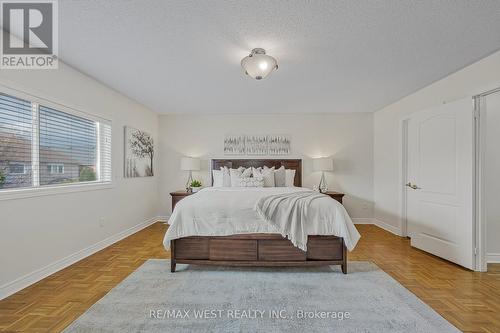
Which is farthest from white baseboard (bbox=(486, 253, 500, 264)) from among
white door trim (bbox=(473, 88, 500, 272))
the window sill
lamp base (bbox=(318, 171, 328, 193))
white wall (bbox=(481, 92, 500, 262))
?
the window sill

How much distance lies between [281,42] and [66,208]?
122 inches

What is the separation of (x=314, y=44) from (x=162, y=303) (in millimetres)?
2811

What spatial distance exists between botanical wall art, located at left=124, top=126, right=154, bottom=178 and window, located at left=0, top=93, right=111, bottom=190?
454mm

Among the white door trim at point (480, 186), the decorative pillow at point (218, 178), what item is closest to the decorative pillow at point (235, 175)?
the decorative pillow at point (218, 178)

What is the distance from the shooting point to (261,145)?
5.20 metres

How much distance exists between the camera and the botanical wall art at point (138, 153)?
4148mm

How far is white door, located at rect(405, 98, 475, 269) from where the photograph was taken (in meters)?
2.78

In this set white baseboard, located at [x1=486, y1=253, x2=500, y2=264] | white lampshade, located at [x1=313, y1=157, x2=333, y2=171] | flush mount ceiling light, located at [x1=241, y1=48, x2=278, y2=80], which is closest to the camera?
flush mount ceiling light, located at [x1=241, y1=48, x2=278, y2=80]

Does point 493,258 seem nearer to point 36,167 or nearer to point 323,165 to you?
point 323,165

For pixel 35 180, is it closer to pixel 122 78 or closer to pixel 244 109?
pixel 122 78

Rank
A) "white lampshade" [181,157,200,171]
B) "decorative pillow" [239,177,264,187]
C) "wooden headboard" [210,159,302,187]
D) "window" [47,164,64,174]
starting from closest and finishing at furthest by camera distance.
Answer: "window" [47,164,64,174]
"decorative pillow" [239,177,264,187]
"white lampshade" [181,157,200,171]
"wooden headboard" [210,159,302,187]

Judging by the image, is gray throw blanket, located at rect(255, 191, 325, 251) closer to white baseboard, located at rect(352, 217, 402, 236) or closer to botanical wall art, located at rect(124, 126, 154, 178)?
white baseboard, located at rect(352, 217, 402, 236)

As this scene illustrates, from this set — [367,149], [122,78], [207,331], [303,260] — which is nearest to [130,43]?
[122,78]

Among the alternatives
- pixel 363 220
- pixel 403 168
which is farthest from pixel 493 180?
pixel 363 220
